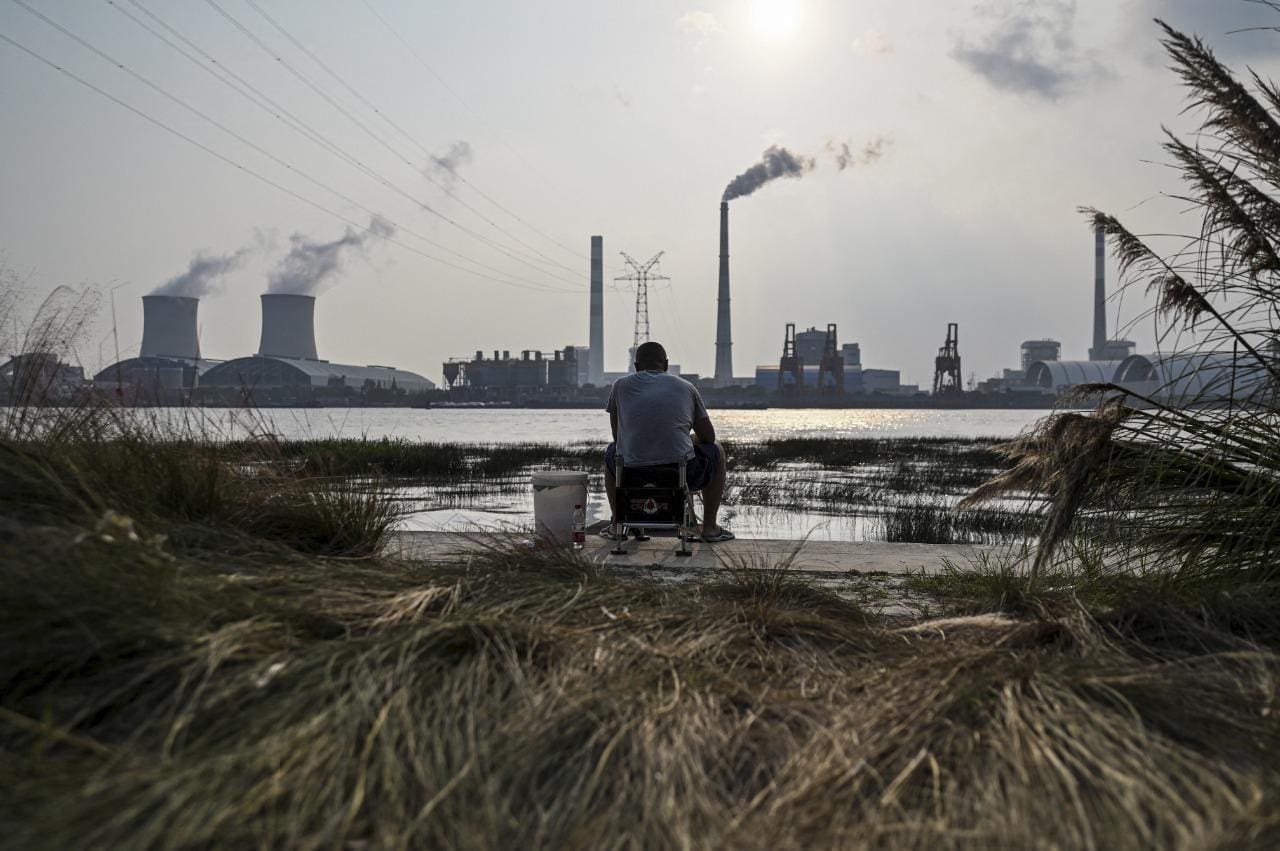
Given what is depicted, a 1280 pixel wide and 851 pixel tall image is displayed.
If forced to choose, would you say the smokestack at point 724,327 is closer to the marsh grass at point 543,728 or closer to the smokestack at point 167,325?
the smokestack at point 167,325

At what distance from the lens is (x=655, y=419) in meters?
5.71

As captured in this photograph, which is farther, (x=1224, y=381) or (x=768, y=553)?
(x=768, y=553)

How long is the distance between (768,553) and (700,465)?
930mm

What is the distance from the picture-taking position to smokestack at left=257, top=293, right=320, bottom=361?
104688 mm

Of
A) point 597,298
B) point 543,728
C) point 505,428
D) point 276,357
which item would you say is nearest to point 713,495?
point 543,728

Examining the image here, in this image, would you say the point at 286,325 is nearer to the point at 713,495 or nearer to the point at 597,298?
the point at 597,298

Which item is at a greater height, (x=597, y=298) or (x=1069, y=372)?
(x=597, y=298)

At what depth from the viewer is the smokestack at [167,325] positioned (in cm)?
9512

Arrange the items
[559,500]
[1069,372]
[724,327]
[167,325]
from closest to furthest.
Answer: [559,500]
[167,325]
[1069,372]
[724,327]

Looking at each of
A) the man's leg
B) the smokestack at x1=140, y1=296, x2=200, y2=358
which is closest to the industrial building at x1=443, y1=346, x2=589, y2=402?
the smokestack at x1=140, y1=296, x2=200, y2=358

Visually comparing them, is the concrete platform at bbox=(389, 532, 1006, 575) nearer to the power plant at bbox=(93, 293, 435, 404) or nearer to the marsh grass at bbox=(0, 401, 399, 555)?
the marsh grass at bbox=(0, 401, 399, 555)

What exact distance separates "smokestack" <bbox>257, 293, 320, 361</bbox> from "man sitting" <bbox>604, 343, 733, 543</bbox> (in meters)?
105

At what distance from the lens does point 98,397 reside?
4.32m

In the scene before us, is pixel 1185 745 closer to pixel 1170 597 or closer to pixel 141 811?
pixel 1170 597
